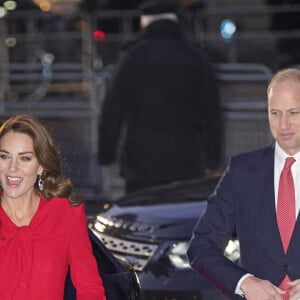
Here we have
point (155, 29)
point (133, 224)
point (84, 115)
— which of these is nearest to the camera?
point (133, 224)

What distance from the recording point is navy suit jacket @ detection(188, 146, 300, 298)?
172 inches

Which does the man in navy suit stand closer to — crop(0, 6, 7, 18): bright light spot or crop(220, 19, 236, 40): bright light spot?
crop(220, 19, 236, 40): bright light spot

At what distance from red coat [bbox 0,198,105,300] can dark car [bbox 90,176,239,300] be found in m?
1.87

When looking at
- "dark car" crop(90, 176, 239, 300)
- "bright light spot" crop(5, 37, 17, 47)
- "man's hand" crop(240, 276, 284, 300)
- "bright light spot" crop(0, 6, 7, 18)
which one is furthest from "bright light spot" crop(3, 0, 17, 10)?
"man's hand" crop(240, 276, 284, 300)

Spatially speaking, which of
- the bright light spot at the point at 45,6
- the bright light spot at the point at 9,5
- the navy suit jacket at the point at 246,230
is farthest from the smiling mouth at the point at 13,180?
the bright light spot at the point at 45,6

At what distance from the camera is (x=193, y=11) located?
60.4 feet

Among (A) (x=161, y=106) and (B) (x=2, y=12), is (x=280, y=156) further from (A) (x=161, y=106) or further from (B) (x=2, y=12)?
(B) (x=2, y=12)

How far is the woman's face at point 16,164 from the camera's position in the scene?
439 centimetres

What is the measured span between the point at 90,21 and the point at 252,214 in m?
12.6

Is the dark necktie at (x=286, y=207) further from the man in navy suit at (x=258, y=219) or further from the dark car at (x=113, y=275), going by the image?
the dark car at (x=113, y=275)

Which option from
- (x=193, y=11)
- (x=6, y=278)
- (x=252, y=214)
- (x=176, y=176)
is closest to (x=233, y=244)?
(x=252, y=214)

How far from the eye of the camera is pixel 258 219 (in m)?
4.42

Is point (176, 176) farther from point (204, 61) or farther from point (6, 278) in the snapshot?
point (6, 278)

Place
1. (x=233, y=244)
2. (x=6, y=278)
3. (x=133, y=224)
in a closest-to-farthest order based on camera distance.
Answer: (x=6, y=278) < (x=233, y=244) < (x=133, y=224)
